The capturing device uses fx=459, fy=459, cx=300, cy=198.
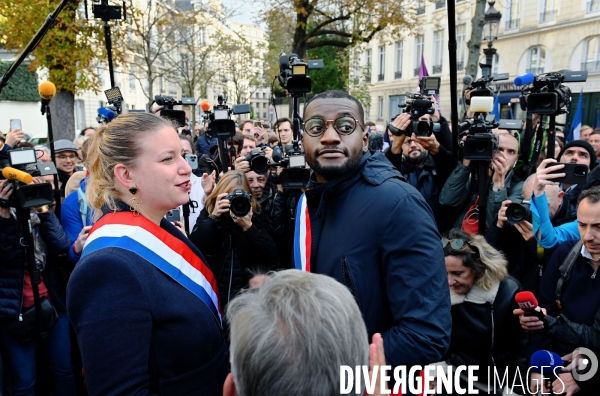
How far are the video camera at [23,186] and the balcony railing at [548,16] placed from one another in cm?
2369

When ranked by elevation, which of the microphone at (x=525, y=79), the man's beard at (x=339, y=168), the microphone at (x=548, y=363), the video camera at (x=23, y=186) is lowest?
the microphone at (x=548, y=363)

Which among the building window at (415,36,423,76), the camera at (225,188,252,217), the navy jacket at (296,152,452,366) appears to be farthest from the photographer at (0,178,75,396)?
the building window at (415,36,423,76)

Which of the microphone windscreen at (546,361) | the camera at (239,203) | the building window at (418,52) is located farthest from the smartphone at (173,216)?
the building window at (418,52)

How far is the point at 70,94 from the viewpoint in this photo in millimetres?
8781

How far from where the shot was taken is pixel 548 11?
69.8ft

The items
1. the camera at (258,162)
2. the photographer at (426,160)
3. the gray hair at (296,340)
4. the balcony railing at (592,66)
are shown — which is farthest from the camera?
the balcony railing at (592,66)

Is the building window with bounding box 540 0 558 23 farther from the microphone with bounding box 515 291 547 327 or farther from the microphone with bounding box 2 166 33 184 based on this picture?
the microphone with bounding box 2 166 33 184

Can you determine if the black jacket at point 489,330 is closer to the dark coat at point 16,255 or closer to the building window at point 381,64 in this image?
the dark coat at point 16,255

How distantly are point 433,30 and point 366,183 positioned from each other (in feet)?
93.4

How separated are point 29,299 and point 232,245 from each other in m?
1.54

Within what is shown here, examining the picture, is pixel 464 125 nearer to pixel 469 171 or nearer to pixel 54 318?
pixel 469 171

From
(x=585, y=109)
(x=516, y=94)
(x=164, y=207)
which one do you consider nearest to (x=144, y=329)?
(x=164, y=207)

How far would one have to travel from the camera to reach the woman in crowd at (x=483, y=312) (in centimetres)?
266

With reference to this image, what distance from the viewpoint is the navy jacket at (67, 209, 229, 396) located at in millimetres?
1392
